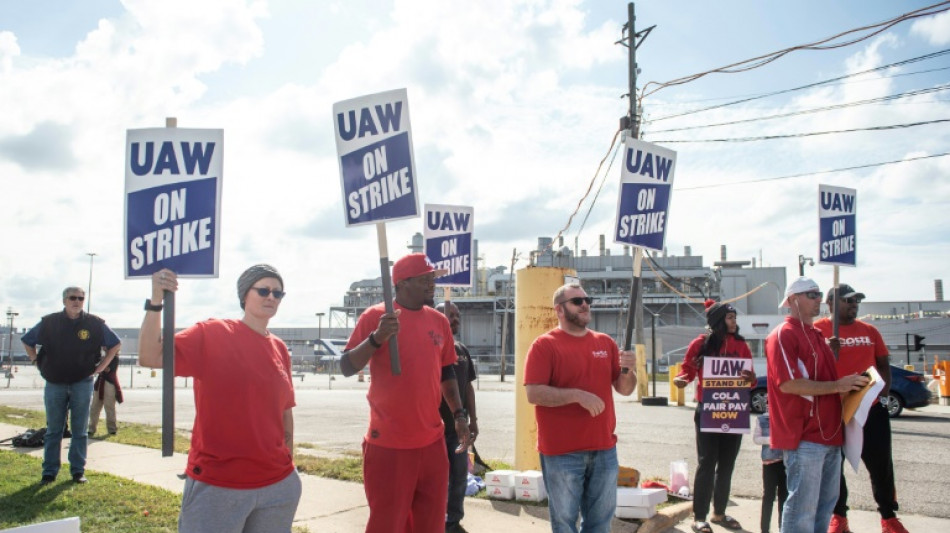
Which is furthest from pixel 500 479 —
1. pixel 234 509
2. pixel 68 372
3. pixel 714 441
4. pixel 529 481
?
pixel 68 372

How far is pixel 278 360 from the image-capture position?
3.60 m

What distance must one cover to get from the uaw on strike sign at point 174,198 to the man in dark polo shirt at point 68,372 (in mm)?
4034

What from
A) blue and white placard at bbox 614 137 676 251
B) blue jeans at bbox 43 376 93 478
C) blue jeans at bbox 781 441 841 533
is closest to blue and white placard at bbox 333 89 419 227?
blue and white placard at bbox 614 137 676 251

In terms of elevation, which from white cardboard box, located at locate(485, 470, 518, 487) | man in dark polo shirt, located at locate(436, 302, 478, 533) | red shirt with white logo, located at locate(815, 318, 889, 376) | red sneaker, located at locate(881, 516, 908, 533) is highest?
red shirt with white logo, located at locate(815, 318, 889, 376)

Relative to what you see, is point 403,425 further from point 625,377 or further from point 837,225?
point 837,225

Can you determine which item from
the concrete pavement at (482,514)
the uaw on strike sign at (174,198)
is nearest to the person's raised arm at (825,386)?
the concrete pavement at (482,514)

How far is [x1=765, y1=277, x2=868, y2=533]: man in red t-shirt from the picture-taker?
452 cm

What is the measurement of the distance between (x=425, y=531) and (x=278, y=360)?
1315mm

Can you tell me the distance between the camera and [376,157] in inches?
188

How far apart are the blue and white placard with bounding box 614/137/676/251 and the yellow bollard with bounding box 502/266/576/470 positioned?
1898 millimetres

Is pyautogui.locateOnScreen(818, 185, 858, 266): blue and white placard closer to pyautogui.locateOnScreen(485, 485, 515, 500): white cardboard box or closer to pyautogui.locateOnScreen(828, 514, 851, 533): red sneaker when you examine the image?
pyautogui.locateOnScreen(828, 514, 851, 533): red sneaker

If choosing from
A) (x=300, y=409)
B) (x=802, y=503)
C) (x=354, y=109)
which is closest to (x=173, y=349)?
(x=354, y=109)

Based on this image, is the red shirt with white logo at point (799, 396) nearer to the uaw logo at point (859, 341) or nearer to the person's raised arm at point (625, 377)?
the person's raised arm at point (625, 377)

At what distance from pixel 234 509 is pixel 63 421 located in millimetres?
5149
